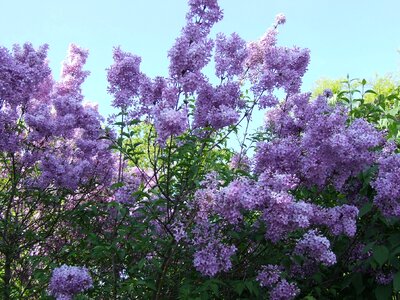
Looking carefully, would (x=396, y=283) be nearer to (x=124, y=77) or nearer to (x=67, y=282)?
(x=67, y=282)

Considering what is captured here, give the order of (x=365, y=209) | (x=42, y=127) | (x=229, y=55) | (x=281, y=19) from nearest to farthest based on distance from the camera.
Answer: (x=365, y=209), (x=229, y=55), (x=281, y=19), (x=42, y=127)

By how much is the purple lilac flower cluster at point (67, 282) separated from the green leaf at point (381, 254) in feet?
6.78

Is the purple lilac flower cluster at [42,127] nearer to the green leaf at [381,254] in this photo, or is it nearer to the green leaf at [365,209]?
the green leaf at [365,209]

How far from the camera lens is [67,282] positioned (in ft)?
10.8

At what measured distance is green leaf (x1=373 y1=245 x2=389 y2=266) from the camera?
10.9ft

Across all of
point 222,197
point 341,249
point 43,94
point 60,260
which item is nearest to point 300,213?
point 222,197

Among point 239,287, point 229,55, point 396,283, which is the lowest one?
point 396,283

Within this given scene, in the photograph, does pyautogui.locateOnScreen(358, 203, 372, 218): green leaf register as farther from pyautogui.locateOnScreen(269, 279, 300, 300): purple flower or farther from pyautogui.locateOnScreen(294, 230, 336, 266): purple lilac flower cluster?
pyautogui.locateOnScreen(269, 279, 300, 300): purple flower

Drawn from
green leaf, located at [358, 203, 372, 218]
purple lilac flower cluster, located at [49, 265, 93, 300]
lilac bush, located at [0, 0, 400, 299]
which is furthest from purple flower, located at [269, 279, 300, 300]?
purple lilac flower cluster, located at [49, 265, 93, 300]

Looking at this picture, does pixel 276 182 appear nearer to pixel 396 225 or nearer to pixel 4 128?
pixel 396 225

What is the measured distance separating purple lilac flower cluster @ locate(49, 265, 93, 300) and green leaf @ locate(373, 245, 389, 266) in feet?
6.78

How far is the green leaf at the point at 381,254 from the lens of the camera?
331 centimetres

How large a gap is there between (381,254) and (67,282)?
7.31 ft

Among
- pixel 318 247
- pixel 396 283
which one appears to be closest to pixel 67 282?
pixel 318 247
